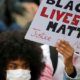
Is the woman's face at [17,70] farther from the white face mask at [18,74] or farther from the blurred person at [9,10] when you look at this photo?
the blurred person at [9,10]

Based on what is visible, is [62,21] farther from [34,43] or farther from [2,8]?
[2,8]

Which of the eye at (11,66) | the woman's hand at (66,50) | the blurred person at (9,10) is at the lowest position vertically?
the blurred person at (9,10)

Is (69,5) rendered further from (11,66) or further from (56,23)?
(11,66)

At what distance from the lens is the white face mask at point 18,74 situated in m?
5.30

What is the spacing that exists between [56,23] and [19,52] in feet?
1.62

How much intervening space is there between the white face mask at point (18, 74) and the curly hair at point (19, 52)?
0.18 feet

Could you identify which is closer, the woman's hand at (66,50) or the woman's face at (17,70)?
the woman's hand at (66,50)

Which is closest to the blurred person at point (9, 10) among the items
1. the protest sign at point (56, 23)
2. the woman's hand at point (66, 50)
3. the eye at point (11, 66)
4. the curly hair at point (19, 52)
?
the curly hair at point (19, 52)

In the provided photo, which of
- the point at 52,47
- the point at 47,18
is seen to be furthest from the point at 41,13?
the point at 52,47

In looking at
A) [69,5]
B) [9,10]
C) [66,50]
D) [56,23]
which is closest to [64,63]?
[66,50]

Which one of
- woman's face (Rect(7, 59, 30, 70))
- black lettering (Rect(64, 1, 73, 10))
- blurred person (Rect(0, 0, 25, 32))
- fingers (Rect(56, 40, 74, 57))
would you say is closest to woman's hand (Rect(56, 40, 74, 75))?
fingers (Rect(56, 40, 74, 57))

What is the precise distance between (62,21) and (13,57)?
1.89 feet

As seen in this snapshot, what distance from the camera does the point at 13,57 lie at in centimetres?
530

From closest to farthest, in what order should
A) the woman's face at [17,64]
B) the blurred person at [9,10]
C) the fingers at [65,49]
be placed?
1. the fingers at [65,49]
2. the woman's face at [17,64]
3. the blurred person at [9,10]
